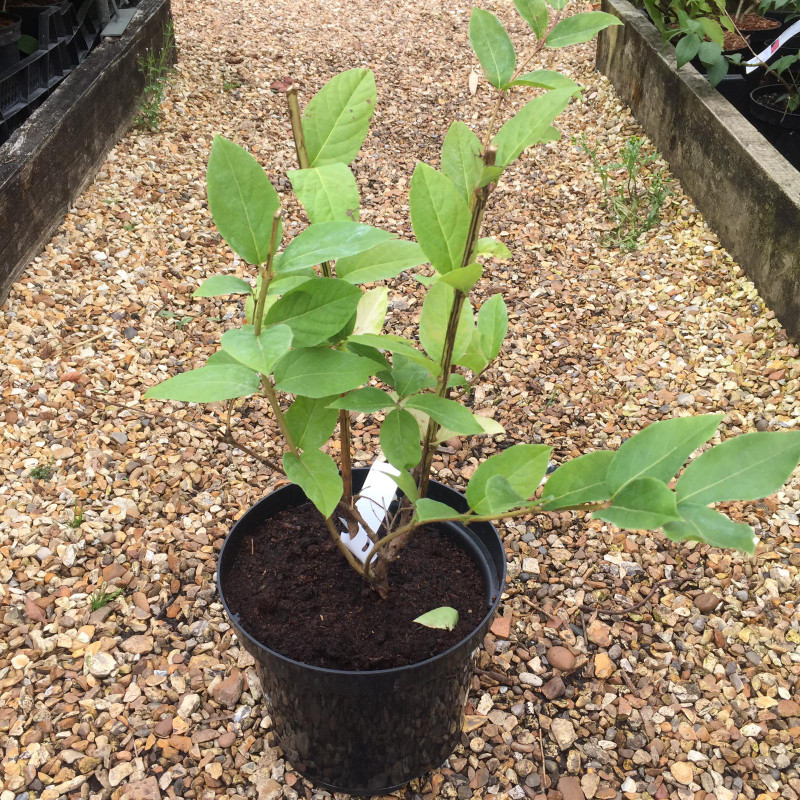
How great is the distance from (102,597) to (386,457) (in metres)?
1.10

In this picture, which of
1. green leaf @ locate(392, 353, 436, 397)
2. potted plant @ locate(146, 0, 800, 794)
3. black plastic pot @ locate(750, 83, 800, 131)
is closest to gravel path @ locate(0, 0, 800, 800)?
potted plant @ locate(146, 0, 800, 794)

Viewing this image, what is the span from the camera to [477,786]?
151 centimetres

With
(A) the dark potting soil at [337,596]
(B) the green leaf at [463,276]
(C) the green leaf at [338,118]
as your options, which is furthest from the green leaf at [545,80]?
(A) the dark potting soil at [337,596]

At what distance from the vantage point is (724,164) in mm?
2879

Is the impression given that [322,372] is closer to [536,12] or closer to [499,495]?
[499,495]

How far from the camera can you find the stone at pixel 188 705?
1603 millimetres

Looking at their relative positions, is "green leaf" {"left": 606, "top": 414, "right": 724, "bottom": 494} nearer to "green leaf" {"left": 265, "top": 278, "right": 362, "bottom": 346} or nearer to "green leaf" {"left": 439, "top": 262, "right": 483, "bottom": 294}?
"green leaf" {"left": 439, "top": 262, "right": 483, "bottom": 294}

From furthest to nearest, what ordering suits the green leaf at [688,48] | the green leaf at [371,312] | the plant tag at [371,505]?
the green leaf at [688,48] → the plant tag at [371,505] → the green leaf at [371,312]

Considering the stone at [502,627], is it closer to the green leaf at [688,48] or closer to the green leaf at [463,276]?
the green leaf at [463,276]

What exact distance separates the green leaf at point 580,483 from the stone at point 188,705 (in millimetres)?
1142

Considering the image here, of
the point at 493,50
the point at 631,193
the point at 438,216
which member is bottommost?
the point at 631,193

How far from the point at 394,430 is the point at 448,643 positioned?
1.60 feet

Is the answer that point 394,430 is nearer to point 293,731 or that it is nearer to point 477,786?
point 293,731

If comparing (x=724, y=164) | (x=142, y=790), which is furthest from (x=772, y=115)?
(x=142, y=790)
